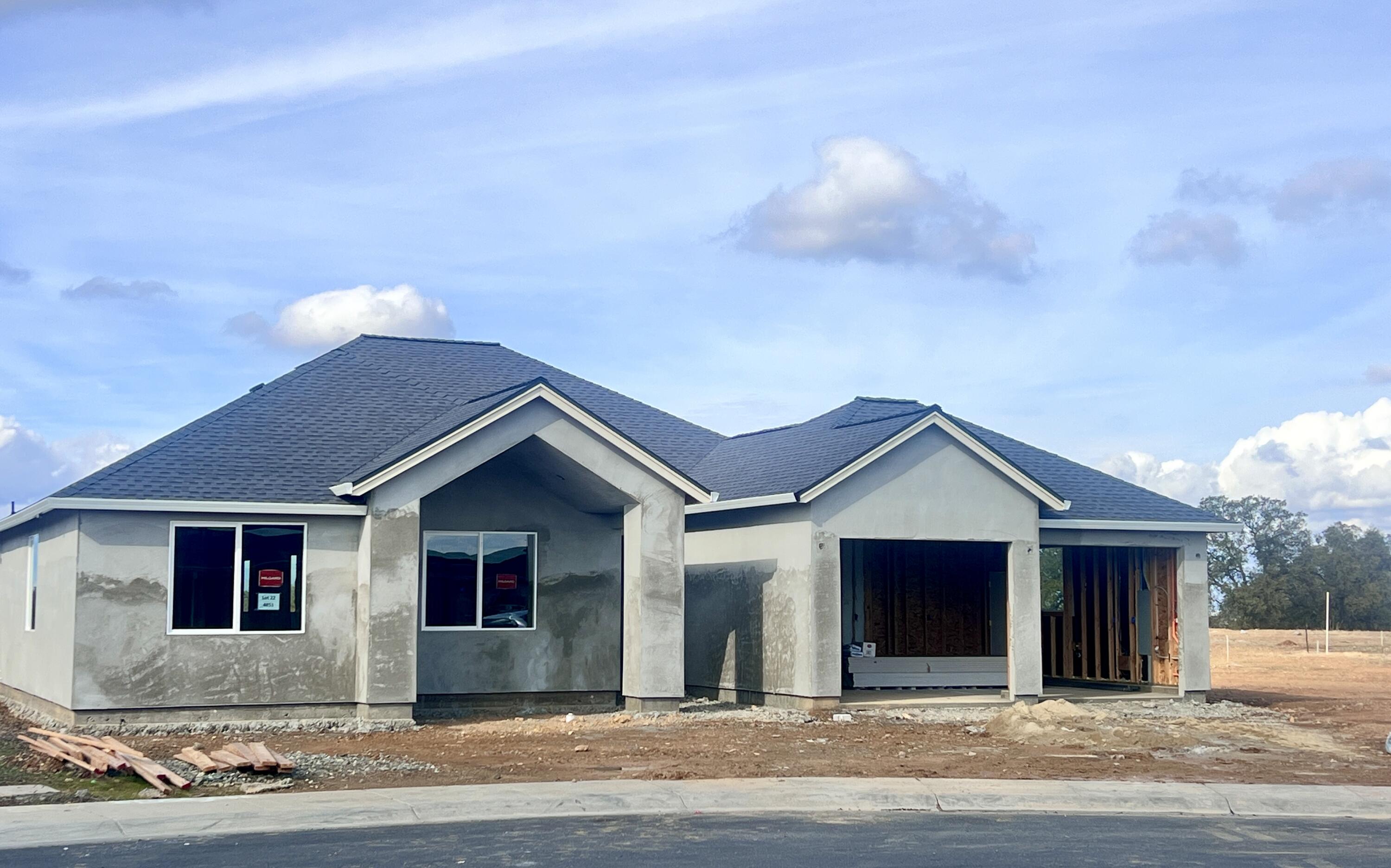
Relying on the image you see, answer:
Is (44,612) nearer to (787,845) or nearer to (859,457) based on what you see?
(859,457)

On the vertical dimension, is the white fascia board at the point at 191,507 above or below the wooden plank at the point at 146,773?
above

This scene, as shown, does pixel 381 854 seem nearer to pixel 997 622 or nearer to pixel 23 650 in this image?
pixel 23 650

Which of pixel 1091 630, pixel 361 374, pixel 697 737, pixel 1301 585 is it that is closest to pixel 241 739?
pixel 697 737

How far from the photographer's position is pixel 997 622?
30.2 metres

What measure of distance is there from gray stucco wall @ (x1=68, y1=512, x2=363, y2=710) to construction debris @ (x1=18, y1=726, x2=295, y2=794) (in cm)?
320

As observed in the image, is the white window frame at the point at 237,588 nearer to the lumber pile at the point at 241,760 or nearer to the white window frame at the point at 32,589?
the white window frame at the point at 32,589

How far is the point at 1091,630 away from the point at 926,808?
619 inches

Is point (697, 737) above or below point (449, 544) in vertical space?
below

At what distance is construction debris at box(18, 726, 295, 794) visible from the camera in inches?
564

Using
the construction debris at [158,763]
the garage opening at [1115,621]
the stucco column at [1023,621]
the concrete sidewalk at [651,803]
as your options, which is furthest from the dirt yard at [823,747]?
Result: the garage opening at [1115,621]

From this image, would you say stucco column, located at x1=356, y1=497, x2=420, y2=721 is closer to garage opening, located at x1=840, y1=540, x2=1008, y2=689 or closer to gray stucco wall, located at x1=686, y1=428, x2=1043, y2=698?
gray stucco wall, located at x1=686, y1=428, x2=1043, y2=698

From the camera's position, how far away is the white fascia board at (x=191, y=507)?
754 inches

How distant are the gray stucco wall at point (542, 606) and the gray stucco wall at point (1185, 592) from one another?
8063 mm

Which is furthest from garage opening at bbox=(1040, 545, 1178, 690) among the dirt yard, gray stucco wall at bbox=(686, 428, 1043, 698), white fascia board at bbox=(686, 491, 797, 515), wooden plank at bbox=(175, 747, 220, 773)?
wooden plank at bbox=(175, 747, 220, 773)
